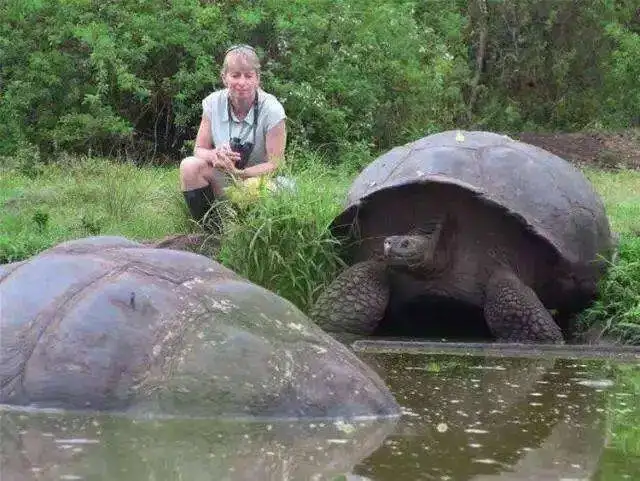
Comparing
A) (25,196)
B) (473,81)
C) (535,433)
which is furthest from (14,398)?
(473,81)

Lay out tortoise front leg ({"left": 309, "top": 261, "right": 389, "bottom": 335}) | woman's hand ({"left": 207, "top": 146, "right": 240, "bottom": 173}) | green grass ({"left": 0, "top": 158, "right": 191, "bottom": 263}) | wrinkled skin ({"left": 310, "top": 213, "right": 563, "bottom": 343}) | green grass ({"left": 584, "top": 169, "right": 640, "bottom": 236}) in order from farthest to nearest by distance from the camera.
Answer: green grass ({"left": 584, "top": 169, "right": 640, "bottom": 236}) < green grass ({"left": 0, "top": 158, "right": 191, "bottom": 263}) < woman's hand ({"left": 207, "top": 146, "right": 240, "bottom": 173}) < tortoise front leg ({"left": 309, "top": 261, "right": 389, "bottom": 335}) < wrinkled skin ({"left": 310, "top": 213, "right": 563, "bottom": 343})

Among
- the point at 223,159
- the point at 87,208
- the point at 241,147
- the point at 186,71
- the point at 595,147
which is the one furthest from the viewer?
the point at 595,147

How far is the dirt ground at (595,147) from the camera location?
13523 millimetres

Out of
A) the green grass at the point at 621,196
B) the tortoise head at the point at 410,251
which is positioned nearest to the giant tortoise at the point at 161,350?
the tortoise head at the point at 410,251

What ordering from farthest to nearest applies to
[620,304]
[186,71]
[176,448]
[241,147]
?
[186,71] < [241,147] < [620,304] < [176,448]

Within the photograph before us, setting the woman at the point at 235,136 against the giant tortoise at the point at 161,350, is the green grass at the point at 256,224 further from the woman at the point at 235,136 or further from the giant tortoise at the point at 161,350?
the giant tortoise at the point at 161,350

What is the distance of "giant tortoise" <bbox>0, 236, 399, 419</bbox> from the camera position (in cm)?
361

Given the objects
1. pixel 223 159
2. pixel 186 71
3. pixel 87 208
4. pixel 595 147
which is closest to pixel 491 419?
pixel 223 159

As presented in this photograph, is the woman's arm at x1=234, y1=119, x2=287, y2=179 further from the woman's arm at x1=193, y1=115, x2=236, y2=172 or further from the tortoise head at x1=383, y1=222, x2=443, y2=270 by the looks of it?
the tortoise head at x1=383, y1=222, x2=443, y2=270

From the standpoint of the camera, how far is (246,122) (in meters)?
7.21

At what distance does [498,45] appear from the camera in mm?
18828

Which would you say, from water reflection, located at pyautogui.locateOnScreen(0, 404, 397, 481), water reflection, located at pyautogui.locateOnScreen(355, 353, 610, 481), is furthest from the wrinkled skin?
water reflection, located at pyautogui.locateOnScreen(0, 404, 397, 481)

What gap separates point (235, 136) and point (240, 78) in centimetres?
38

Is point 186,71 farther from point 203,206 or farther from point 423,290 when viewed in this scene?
point 423,290
